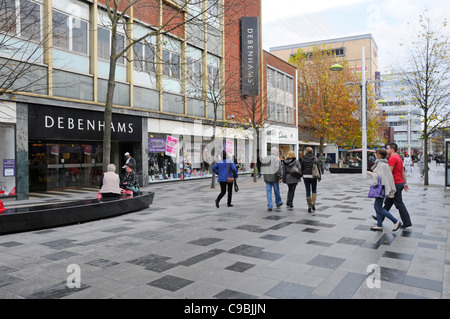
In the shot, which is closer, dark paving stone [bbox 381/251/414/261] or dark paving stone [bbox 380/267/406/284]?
dark paving stone [bbox 380/267/406/284]

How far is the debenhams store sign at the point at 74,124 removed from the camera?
13641 mm

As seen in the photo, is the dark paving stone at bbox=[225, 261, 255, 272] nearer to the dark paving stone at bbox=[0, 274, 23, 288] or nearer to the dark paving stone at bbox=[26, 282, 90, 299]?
the dark paving stone at bbox=[26, 282, 90, 299]

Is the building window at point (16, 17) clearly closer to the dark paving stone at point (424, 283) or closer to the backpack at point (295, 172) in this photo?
the backpack at point (295, 172)

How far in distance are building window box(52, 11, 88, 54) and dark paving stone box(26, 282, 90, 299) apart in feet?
41.3

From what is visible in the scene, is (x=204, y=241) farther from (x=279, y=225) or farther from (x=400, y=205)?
(x=400, y=205)

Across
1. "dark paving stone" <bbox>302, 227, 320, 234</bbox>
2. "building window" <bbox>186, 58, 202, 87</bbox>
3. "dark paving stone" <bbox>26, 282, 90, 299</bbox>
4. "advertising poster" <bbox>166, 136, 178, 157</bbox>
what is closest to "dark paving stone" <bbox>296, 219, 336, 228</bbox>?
"dark paving stone" <bbox>302, 227, 320, 234</bbox>

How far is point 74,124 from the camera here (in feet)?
49.8

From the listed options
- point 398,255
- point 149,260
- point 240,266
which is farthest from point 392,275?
point 149,260

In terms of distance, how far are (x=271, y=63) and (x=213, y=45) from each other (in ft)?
35.4

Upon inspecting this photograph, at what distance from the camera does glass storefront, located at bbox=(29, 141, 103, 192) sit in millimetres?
15930

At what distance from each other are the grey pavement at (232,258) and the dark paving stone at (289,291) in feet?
0.04

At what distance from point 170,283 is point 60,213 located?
4902 mm

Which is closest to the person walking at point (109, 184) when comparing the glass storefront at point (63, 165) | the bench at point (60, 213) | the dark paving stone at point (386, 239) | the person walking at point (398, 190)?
the bench at point (60, 213)
